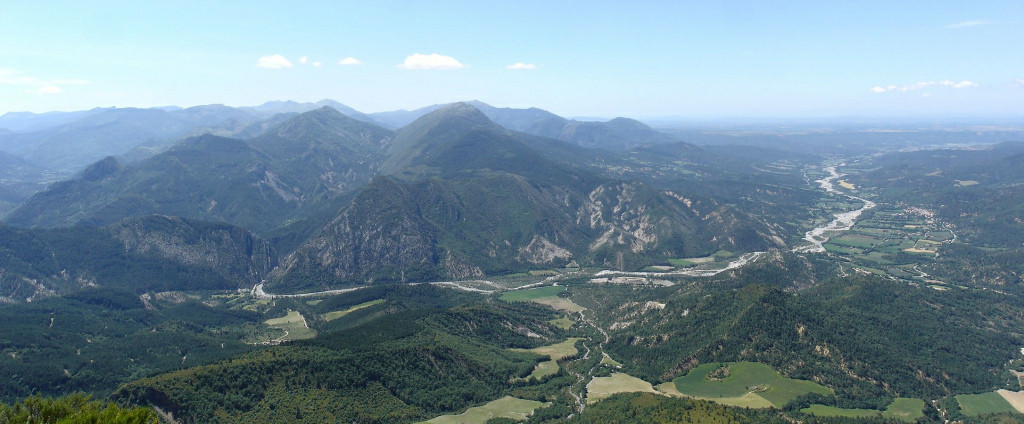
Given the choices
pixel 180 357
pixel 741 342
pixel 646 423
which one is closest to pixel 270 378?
pixel 180 357

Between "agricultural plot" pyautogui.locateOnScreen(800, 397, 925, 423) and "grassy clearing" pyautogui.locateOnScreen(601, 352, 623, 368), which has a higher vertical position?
"agricultural plot" pyautogui.locateOnScreen(800, 397, 925, 423)

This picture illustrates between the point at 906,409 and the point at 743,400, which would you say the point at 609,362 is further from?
the point at 906,409

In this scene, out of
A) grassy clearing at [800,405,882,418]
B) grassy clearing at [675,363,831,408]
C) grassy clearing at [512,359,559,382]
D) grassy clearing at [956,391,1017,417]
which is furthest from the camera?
grassy clearing at [512,359,559,382]

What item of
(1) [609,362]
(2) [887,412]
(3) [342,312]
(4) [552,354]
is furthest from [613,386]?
(3) [342,312]

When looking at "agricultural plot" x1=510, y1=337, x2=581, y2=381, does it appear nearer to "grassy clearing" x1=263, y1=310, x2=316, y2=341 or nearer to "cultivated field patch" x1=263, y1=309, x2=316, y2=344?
"grassy clearing" x1=263, y1=310, x2=316, y2=341

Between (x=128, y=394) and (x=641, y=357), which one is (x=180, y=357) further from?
(x=641, y=357)

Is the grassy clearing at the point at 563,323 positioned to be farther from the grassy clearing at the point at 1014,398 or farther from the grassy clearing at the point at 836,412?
the grassy clearing at the point at 1014,398

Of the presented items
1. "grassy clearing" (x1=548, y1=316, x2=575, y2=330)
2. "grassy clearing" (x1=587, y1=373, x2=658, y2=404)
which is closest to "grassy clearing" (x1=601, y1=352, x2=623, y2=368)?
"grassy clearing" (x1=587, y1=373, x2=658, y2=404)

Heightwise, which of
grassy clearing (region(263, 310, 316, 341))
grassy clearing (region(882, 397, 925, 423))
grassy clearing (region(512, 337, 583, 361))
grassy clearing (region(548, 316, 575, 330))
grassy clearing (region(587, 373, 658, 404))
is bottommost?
grassy clearing (region(263, 310, 316, 341))
